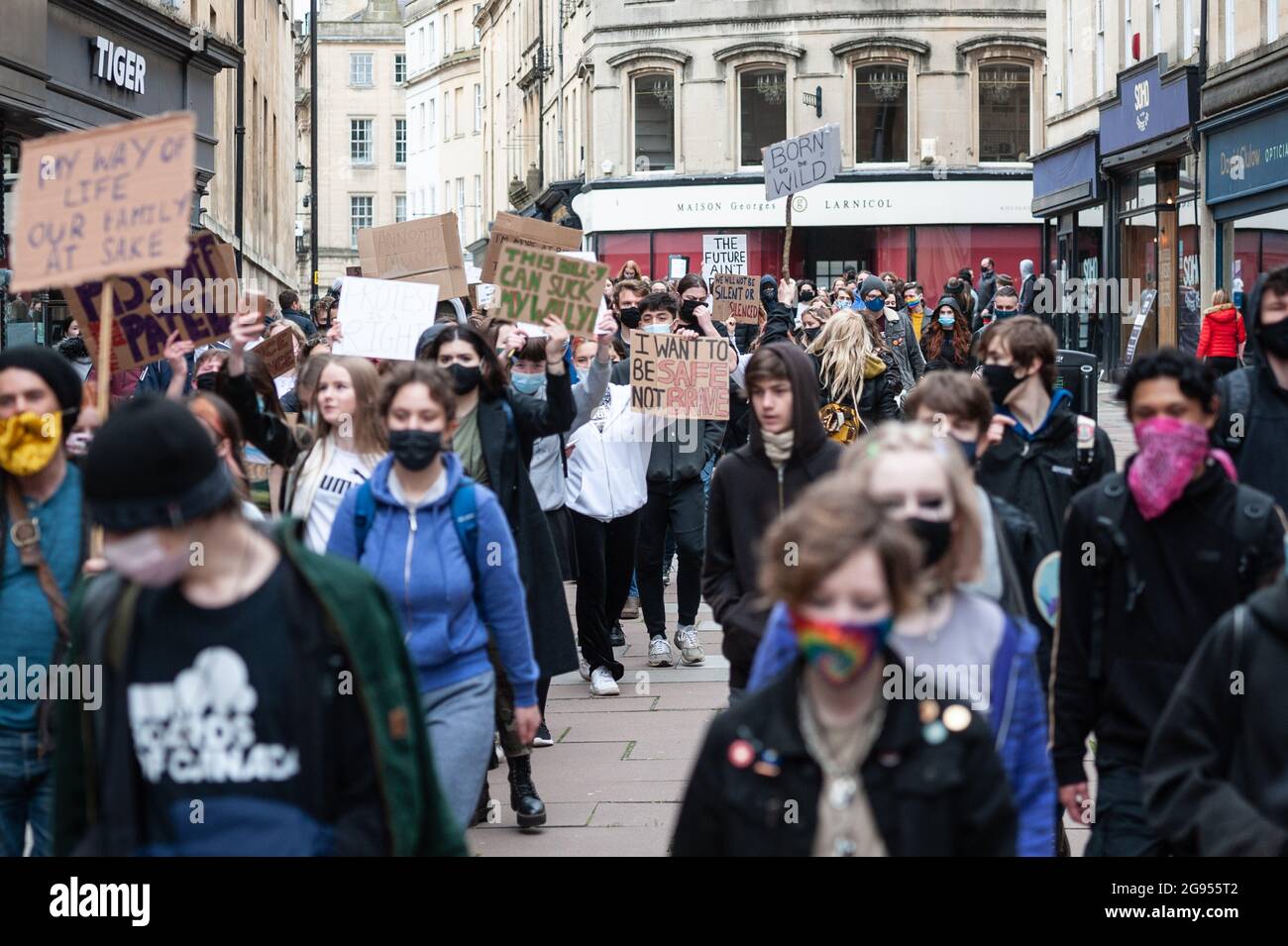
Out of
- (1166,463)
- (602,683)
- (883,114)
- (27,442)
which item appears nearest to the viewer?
(1166,463)

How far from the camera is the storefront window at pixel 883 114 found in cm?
4134

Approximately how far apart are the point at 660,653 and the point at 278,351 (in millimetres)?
2732

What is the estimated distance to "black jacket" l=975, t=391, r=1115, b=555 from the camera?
19.8ft

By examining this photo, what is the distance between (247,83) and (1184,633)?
115ft

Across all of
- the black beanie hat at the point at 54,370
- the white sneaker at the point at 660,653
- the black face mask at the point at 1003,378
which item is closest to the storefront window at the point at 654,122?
the white sneaker at the point at 660,653

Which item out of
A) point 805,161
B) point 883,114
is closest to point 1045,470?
point 805,161

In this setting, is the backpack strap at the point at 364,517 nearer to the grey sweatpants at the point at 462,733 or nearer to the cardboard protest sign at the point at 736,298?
the grey sweatpants at the point at 462,733

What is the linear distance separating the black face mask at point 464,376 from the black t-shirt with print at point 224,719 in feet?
13.0

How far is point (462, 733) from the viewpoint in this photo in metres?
5.31

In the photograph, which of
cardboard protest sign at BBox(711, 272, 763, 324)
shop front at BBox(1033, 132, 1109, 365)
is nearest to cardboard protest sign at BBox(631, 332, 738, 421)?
cardboard protest sign at BBox(711, 272, 763, 324)

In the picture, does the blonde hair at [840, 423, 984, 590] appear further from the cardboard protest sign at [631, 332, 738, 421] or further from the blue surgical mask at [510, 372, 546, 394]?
the cardboard protest sign at [631, 332, 738, 421]

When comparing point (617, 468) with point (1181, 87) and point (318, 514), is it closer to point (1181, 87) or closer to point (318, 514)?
point (318, 514)

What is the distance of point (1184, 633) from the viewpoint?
15.2ft

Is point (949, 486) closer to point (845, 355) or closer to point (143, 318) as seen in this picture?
point (143, 318)
